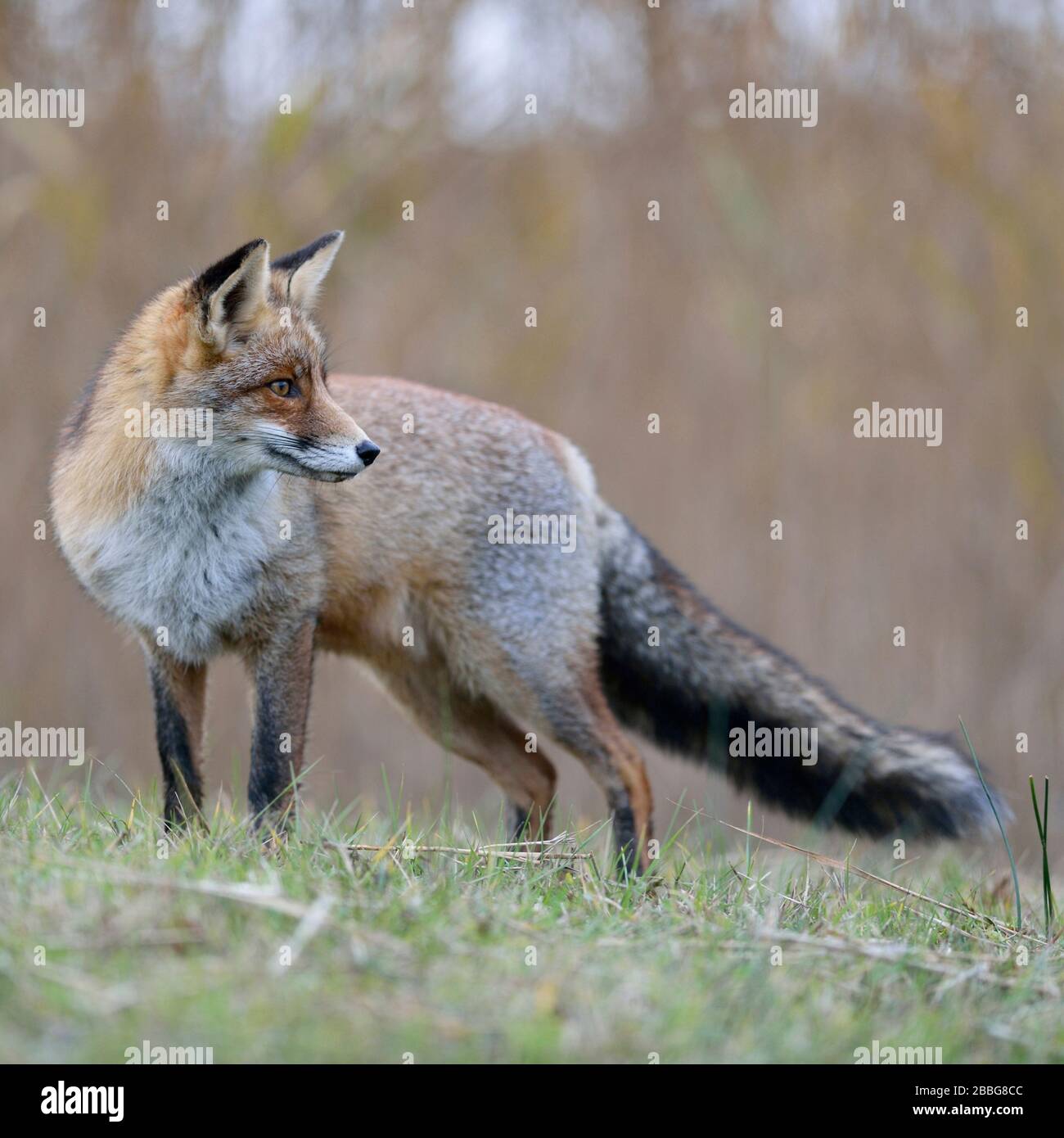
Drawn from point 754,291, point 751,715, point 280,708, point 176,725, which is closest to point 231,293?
point 280,708

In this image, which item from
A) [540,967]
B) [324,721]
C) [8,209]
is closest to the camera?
[540,967]

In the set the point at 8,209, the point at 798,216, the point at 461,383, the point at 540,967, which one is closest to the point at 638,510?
the point at 461,383

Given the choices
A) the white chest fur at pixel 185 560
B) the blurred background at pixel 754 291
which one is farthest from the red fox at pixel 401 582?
the blurred background at pixel 754 291

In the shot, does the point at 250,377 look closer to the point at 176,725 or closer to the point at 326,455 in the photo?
the point at 326,455

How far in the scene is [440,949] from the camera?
342cm

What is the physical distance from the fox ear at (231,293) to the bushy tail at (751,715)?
2.57m

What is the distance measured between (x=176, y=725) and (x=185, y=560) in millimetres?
787

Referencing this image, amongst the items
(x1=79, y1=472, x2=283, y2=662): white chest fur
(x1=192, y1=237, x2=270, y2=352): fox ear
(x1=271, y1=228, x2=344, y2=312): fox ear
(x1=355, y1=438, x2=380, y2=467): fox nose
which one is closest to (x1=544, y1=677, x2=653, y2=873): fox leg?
(x1=79, y1=472, x2=283, y2=662): white chest fur
